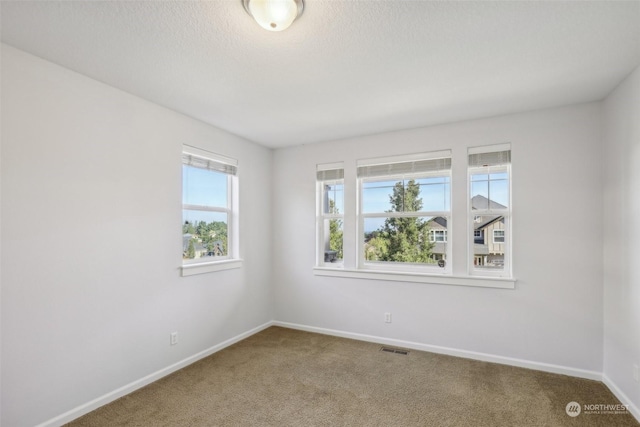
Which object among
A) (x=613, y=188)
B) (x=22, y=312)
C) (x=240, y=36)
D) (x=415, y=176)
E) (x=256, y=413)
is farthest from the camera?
(x=415, y=176)

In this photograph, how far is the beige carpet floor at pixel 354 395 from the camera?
2271 mm

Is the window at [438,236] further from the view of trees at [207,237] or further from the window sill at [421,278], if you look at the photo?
the view of trees at [207,237]

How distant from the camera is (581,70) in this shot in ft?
7.53

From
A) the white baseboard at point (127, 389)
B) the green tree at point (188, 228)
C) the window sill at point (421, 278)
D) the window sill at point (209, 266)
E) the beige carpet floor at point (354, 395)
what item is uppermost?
the green tree at point (188, 228)

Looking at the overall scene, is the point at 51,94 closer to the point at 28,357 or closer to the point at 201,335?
the point at 28,357

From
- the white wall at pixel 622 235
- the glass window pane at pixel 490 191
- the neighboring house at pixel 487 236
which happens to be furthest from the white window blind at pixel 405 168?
the white wall at pixel 622 235

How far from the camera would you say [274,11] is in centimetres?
158

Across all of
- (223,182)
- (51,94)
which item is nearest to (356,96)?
(223,182)

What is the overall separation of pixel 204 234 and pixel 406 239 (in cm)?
240

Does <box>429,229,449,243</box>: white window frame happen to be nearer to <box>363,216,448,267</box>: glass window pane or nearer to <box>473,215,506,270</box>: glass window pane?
<box>363,216,448,267</box>: glass window pane

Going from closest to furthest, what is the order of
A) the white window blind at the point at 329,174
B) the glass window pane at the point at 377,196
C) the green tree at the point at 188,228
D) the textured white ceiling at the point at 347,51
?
1. the textured white ceiling at the point at 347,51
2. the green tree at the point at 188,228
3. the glass window pane at the point at 377,196
4. the white window blind at the point at 329,174

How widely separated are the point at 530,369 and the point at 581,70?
8.80 ft

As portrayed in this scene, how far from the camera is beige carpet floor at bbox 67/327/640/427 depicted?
2271 mm

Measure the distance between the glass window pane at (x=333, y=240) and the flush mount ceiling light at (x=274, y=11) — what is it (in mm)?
2826
